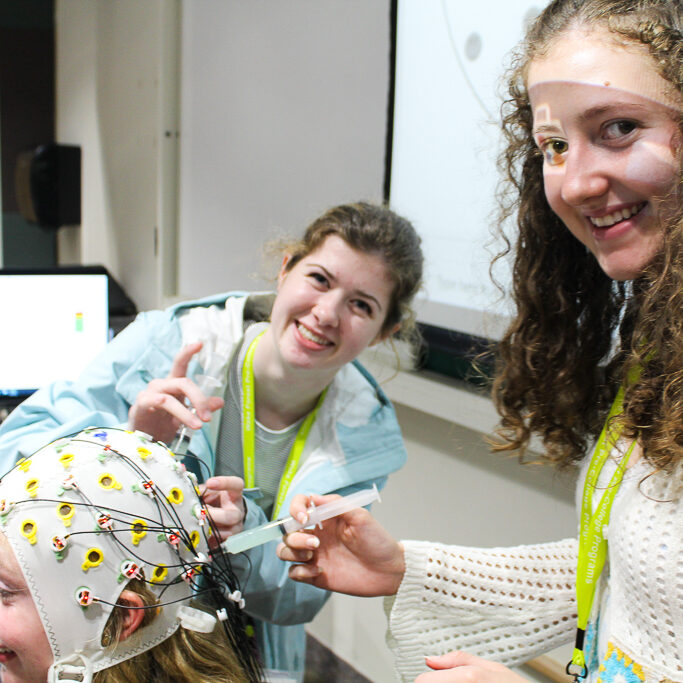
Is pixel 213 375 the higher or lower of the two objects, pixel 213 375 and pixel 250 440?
the higher

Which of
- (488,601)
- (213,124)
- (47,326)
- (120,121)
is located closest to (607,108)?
(488,601)

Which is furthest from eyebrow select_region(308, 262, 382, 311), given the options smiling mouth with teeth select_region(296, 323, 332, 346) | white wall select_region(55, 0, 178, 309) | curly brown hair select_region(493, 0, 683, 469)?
white wall select_region(55, 0, 178, 309)

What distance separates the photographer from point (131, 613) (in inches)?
38.8

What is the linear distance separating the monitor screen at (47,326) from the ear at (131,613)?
49.1 inches

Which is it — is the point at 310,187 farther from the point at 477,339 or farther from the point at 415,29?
the point at 477,339

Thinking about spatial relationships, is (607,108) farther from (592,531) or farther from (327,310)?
(327,310)

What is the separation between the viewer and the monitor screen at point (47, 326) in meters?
2.04

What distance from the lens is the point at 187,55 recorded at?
3.27m

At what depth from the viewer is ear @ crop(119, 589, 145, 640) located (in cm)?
97

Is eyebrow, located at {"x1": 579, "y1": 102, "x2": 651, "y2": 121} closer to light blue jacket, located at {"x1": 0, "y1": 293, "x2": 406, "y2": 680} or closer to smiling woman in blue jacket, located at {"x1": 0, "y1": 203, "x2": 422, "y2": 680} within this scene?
smiling woman in blue jacket, located at {"x1": 0, "y1": 203, "x2": 422, "y2": 680}

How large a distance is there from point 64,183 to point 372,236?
3371mm

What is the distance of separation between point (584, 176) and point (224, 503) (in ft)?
2.52

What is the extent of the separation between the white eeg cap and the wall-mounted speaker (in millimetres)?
3635

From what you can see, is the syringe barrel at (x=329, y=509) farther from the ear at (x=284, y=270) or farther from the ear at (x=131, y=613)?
the ear at (x=284, y=270)
